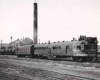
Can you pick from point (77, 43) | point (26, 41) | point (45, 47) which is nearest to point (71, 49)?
point (77, 43)

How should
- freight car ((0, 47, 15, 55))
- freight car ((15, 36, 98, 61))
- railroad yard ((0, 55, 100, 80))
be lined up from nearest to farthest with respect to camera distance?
railroad yard ((0, 55, 100, 80)) < freight car ((15, 36, 98, 61)) < freight car ((0, 47, 15, 55))

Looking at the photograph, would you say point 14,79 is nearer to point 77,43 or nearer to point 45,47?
point 77,43

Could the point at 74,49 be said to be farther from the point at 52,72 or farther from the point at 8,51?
the point at 8,51

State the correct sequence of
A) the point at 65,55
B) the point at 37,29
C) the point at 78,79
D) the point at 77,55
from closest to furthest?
1. the point at 78,79
2. the point at 77,55
3. the point at 65,55
4. the point at 37,29

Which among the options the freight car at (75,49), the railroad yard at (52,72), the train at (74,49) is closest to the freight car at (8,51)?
the train at (74,49)

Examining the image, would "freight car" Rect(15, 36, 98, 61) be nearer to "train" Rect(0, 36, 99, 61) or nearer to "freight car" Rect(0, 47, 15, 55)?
"train" Rect(0, 36, 99, 61)

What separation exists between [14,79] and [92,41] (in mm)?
14864

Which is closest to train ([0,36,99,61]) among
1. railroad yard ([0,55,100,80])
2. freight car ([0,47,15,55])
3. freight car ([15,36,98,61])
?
freight car ([15,36,98,61])

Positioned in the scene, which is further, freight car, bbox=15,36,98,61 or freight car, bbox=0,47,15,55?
freight car, bbox=0,47,15,55

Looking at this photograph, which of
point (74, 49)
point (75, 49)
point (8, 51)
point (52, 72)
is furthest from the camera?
point (8, 51)

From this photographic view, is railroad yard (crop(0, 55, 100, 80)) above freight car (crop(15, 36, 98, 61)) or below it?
below

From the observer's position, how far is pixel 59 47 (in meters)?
27.6

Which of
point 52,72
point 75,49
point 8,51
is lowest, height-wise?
point 52,72

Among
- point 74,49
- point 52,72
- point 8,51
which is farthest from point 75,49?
point 8,51
